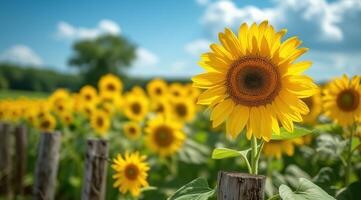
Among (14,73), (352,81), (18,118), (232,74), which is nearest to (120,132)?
(18,118)

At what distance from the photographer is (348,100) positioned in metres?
A: 4.23

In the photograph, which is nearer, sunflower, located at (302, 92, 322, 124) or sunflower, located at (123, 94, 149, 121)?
sunflower, located at (302, 92, 322, 124)

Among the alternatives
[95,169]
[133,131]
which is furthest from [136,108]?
[95,169]

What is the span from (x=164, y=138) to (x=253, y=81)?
11.4ft

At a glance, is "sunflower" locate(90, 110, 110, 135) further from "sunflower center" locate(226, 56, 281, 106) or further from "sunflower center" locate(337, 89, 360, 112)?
"sunflower center" locate(226, 56, 281, 106)

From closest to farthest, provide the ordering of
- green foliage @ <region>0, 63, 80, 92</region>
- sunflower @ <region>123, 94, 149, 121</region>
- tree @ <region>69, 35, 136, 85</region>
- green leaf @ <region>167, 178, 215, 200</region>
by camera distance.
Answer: green leaf @ <region>167, 178, 215, 200</region>
sunflower @ <region>123, 94, 149, 121</region>
tree @ <region>69, 35, 136, 85</region>
green foliage @ <region>0, 63, 80, 92</region>

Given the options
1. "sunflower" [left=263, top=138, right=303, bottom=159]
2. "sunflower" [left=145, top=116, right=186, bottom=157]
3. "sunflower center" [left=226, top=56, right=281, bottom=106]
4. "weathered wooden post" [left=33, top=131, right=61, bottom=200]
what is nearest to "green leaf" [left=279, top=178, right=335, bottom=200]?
"sunflower center" [left=226, top=56, right=281, bottom=106]

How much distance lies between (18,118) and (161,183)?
6203 mm

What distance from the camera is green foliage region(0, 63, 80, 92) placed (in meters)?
80.1

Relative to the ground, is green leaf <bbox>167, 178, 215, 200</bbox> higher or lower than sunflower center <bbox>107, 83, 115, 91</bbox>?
lower

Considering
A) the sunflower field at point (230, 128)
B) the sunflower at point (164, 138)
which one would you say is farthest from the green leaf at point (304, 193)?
the sunflower at point (164, 138)

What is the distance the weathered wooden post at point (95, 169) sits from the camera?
419cm

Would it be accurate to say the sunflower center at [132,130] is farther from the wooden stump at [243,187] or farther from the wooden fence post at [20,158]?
the wooden stump at [243,187]

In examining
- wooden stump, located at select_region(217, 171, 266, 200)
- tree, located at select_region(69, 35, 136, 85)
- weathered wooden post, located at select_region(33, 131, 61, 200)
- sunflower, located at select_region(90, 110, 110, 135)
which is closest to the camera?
wooden stump, located at select_region(217, 171, 266, 200)
